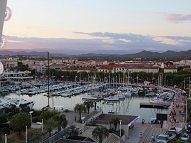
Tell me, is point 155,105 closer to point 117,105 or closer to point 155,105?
point 155,105

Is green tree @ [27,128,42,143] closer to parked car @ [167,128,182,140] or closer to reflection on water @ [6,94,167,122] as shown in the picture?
parked car @ [167,128,182,140]

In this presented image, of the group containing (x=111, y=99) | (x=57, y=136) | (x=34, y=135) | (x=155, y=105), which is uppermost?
(x=34, y=135)

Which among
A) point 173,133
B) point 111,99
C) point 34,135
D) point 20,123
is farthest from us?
point 111,99

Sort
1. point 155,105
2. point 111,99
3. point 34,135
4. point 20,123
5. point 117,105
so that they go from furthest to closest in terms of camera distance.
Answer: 1. point 111,99
2. point 117,105
3. point 155,105
4. point 20,123
5. point 34,135

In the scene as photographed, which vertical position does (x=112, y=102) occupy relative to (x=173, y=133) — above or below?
below

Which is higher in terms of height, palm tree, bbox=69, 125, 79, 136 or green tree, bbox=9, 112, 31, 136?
green tree, bbox=9, 112, 31, 136

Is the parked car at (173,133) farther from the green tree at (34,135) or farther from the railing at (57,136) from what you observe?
the green tree at (34,135)

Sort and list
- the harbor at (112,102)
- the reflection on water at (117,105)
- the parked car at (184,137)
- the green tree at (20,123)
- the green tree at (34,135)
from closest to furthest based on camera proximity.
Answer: the green tree at (34,135)
the green tree at (20,123)
the parked car at (184,137)
the reflection on water at (117,105)
the harbor at (112,102)

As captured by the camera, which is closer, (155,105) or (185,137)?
(185,137)

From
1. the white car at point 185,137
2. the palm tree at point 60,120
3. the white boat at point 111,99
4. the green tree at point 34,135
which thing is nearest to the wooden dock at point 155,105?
the white boat at point 111,99

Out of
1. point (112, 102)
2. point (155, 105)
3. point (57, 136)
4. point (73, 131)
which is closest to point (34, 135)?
point (57, 136)

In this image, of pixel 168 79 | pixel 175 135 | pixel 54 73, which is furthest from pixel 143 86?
pixel 175 135

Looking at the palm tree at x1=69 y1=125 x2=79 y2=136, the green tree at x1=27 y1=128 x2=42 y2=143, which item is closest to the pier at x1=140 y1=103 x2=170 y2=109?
the palm tree at x1=69 y1=125 x2=79 y2=136

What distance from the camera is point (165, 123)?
1043 cm
